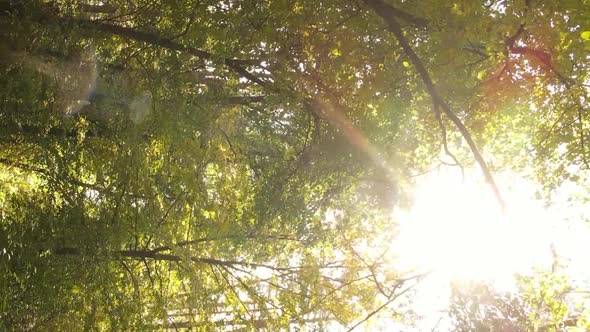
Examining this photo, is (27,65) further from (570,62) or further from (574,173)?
(574,173)

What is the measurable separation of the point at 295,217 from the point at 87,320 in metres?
2.57

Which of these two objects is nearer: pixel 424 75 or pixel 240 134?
pixel 424 75

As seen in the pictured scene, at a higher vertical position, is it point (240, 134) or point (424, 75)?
point (240, 134)

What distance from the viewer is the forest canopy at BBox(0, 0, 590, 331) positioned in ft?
12.1

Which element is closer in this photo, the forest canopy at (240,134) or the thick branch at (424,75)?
the thick branch at (424,75)

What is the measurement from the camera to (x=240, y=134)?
5.81 m

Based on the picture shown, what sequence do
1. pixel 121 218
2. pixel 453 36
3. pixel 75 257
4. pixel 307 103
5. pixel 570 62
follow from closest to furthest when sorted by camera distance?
pixel 453 36 < pixel 570 62 < pixel 75 257 < pixel 121 218 < pixel 307 103

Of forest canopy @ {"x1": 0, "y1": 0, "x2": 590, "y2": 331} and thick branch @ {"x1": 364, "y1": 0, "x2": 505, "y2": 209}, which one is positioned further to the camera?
forest canopy @ {"x1": 0, "y1": 0, "x2": 590, "y2": 331}

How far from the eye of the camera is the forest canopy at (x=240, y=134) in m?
3.69

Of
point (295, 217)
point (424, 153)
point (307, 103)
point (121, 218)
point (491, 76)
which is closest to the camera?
point (491, 76)

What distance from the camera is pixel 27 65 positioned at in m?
4.18

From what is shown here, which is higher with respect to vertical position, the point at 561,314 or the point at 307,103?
the point at 307,103

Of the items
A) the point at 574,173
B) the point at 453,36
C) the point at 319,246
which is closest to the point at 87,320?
the point at 319,246

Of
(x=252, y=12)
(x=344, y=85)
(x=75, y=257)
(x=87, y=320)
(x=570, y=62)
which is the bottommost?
(x=87, y=320)
